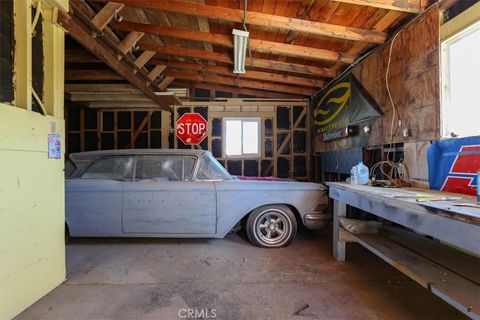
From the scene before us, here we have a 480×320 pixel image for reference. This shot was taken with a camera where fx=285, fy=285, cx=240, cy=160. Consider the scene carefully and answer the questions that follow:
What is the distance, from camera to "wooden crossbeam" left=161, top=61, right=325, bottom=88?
18.6 feet

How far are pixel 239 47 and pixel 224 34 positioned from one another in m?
0.35

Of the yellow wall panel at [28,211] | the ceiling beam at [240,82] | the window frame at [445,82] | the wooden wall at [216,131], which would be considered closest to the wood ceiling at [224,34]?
the ceiling beam at [240,82]

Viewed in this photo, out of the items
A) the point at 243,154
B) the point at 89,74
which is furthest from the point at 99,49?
the point at 243,154

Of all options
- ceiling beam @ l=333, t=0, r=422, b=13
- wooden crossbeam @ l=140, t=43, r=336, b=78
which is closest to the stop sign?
wooden crossbeam @ l=140, t=43, r=336, b=78

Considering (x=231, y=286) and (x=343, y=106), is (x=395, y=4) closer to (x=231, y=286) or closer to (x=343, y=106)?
(x=343, y=106)

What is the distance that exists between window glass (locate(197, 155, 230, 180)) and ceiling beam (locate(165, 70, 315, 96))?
9.16 feet

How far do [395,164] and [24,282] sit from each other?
13.5ft

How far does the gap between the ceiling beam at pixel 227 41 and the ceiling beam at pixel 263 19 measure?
0.66 m

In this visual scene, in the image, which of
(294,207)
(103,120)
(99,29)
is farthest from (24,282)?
(103,120)

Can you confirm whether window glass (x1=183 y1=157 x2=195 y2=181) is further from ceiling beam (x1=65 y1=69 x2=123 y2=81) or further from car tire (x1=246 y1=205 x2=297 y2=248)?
ceiling beam (x1=65 y1=69 x2=123 y2=81)

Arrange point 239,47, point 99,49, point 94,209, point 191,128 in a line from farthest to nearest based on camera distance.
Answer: point 191,128 < point 239,47 < point 94,209 < point 99,49

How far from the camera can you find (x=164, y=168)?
402cm

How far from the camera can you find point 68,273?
300cm

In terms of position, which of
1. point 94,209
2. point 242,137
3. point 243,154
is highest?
point 242,137
